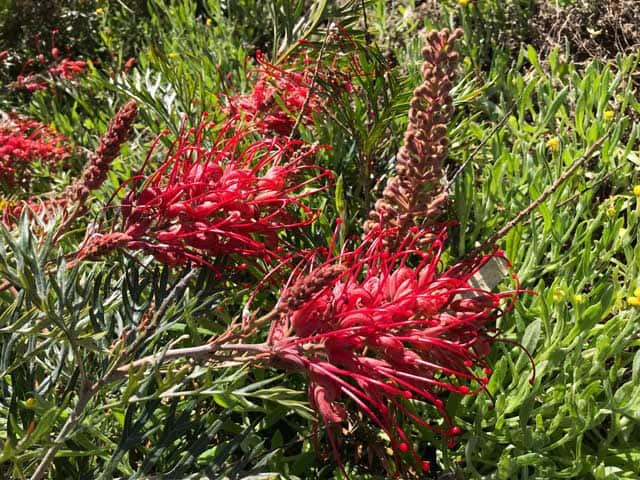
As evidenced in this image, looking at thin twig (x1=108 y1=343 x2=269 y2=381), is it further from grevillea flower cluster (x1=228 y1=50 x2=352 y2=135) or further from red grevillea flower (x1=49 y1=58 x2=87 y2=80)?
red grevillea flower (x1=49 y1=58 x2=87 y2=80)

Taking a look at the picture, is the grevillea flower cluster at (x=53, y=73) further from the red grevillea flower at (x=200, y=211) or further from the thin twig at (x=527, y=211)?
the thin twig at (x=527, y=211)

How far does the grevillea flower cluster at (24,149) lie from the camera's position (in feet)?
6.32

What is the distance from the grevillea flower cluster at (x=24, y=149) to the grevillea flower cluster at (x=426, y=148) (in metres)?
1.24

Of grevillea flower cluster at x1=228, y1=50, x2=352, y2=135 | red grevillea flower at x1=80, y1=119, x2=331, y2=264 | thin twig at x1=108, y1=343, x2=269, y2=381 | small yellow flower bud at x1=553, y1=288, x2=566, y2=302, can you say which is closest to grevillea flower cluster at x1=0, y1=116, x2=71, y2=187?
grevillea flower cluster at x1=228, y1=50, x2=352, y2=135

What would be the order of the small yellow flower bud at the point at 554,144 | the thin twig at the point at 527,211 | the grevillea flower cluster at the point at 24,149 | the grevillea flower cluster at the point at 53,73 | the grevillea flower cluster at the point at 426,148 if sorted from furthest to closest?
the grevillea flower cluster at the point at 53,73 < the grevillea flower cluster at the point at 24,149 < the small yellow flower bud at the point at 554,144 < the thin twig at the point at 527,211 < the grevillea flower cluster at the point at 426,148

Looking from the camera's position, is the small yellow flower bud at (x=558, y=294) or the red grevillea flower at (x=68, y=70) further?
the red grevillea flower at (x=68, y=70)

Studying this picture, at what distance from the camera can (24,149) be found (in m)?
1.98

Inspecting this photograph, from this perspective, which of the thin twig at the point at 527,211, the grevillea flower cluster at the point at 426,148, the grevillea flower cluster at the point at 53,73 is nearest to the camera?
the grevillea flower cluster at the point at 426,148

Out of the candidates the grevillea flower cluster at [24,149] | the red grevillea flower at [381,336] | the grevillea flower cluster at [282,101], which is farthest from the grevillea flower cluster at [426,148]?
the grevillea flower cluster at [24,149]

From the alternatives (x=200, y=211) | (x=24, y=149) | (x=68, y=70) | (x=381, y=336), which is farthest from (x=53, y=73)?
(x=381, y=336)

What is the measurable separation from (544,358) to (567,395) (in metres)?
0.08

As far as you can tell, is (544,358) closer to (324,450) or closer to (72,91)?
(324,450)

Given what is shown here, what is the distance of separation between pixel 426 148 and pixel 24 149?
135 centimetres

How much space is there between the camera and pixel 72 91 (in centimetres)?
229
